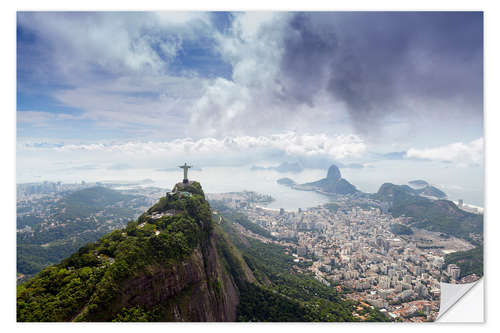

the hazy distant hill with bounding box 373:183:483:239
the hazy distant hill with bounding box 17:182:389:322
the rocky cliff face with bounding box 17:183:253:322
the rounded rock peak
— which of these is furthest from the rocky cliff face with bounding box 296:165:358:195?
the rocky cliff face with bounding box 17:183:253:322

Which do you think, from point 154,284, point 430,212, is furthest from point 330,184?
point 154,284

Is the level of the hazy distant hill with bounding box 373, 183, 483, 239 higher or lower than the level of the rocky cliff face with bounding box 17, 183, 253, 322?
lower

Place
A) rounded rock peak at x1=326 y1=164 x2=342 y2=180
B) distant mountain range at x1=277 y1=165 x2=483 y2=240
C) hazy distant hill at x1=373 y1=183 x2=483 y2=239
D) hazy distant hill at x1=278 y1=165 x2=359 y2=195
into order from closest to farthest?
hazy distant hill at x1=373 y1=183 x2=483 y2=239 < distant mountain range at x1=277 y1=165 x2=483 y2=240 < hazy distant hill at x1=278 y1=165 x2=359 y2=195 < rounded rock peak at x1=326 y1=164 x2=342 y2=180

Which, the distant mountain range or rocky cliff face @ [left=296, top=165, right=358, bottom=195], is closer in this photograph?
the distant mountain range

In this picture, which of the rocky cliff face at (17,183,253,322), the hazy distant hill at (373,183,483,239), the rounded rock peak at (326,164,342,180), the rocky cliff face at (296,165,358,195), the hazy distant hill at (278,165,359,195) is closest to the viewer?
the rocky cliff face at (17,183,253,322)

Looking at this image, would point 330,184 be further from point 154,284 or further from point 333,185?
point 154,284

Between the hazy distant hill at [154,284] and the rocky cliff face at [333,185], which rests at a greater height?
the hazy distant hill at [154,284]

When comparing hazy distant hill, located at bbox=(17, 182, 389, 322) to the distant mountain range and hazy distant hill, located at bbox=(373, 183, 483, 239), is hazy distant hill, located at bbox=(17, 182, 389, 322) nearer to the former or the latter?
the distant mountain range

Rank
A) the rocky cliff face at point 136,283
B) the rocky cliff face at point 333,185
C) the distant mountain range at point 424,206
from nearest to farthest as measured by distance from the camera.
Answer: the rocky cliff face at point 136,283 < the distant mountain range at point 424,206 < the rocky cliff face at point 333,185

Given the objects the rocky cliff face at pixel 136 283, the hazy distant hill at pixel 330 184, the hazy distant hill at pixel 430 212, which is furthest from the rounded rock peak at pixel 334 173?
the rocky cliff face at pixel 136 283

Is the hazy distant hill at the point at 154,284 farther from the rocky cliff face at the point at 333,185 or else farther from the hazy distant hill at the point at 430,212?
the rocky cliff face at the point at 333,185
